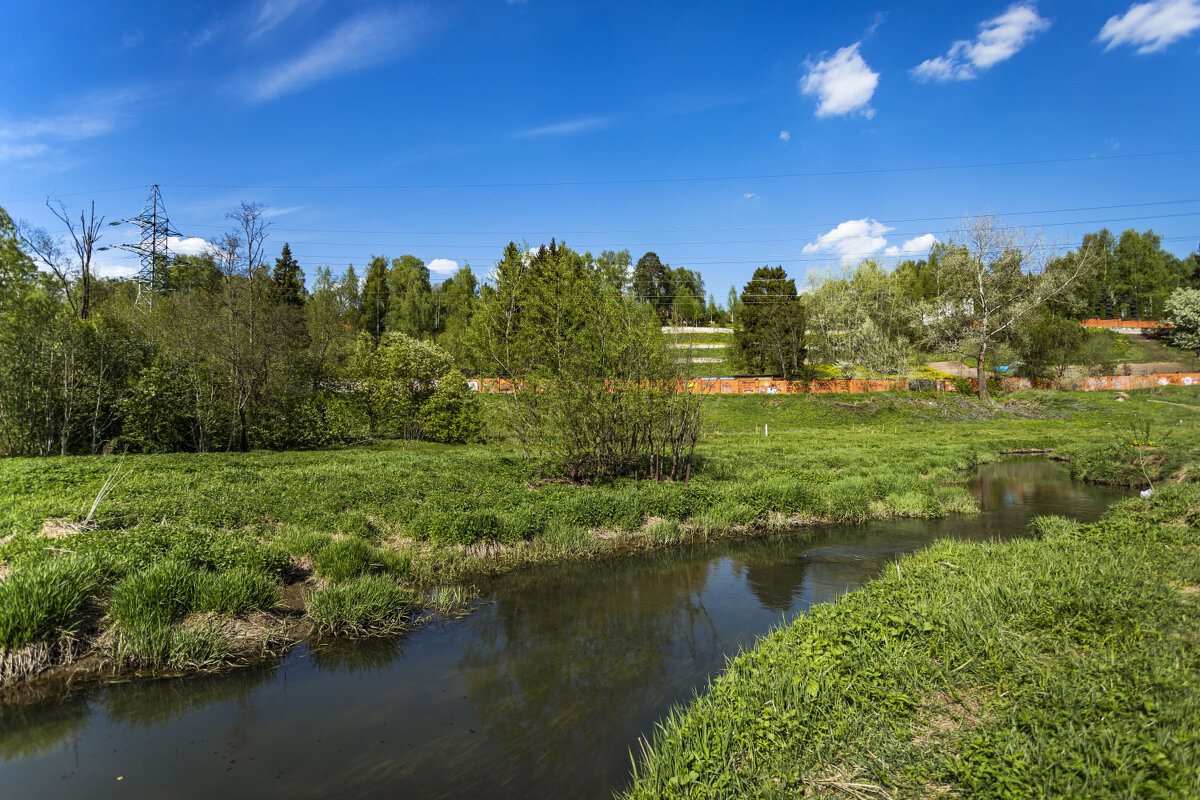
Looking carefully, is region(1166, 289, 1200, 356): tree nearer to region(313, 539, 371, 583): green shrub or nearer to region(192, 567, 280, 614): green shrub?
region(313, 539, 371, 583): green shrub

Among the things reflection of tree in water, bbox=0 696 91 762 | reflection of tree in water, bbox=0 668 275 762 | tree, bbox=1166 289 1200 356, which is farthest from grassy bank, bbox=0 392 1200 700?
tree, bbox=1166 289 1200 356

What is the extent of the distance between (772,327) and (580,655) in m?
50.6

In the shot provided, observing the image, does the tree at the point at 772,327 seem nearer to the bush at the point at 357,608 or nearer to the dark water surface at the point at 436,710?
the dark water surface at the point at 436,710

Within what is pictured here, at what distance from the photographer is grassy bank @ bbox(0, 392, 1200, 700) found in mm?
8133

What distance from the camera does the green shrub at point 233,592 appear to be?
879 centimetres

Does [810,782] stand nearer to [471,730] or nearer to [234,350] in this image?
[471,730]

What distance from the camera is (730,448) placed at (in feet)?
94.4

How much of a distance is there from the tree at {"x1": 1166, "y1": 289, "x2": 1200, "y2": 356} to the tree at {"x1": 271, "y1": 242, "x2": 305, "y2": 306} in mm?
89762

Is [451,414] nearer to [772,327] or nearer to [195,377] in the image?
[195,377]

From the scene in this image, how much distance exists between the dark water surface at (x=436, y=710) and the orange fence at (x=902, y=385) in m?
37.9

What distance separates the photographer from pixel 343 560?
1080 cm

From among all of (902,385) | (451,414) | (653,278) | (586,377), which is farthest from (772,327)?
(653,278)

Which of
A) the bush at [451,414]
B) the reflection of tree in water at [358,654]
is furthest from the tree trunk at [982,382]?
the reflection of tree in water at [358,654]

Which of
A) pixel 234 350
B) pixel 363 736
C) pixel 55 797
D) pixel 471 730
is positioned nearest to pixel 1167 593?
pixel 471 730
